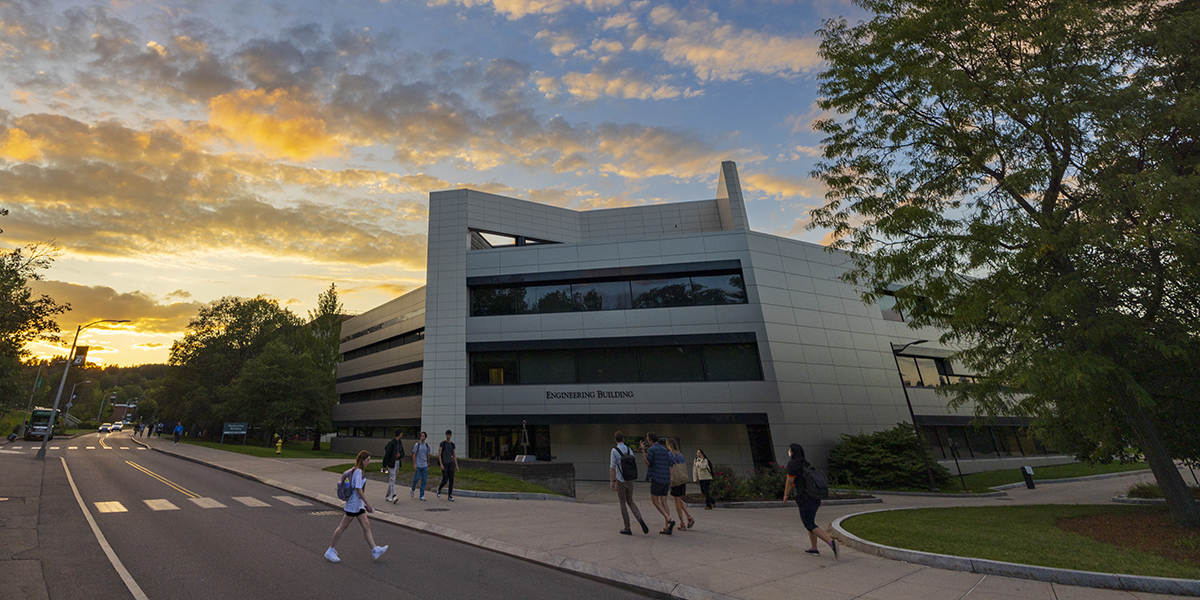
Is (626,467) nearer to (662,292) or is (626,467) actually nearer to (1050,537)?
(1050,537)

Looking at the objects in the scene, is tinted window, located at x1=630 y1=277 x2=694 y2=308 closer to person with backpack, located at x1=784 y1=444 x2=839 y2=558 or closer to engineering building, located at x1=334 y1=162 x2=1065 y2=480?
engineering building, located at x1=334 y1=162 x2=1065 y2=480

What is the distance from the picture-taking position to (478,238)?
32625mm

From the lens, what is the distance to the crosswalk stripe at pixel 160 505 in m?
12.0

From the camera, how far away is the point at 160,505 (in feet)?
40.7

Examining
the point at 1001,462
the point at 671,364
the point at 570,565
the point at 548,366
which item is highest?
the point at 548,366

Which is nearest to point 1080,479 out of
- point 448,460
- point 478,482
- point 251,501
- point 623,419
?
point 623,419

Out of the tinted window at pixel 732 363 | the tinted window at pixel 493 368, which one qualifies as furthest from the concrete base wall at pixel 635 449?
the tinted window at pixel 493 368

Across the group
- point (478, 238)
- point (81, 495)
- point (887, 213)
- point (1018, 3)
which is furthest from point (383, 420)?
point (1018, 3)

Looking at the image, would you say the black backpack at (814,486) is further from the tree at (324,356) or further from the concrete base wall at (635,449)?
the tree at (324,356)

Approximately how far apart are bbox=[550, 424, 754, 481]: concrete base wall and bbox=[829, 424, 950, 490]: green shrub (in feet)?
14.1

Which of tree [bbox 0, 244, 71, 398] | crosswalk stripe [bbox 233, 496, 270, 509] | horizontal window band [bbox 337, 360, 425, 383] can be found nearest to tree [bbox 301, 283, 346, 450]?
horizontal window band [bbox 337, 360, 425, 383]

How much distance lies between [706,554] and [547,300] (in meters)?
20.4

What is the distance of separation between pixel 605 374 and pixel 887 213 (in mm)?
16207

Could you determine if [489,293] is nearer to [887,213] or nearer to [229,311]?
[887,213]
